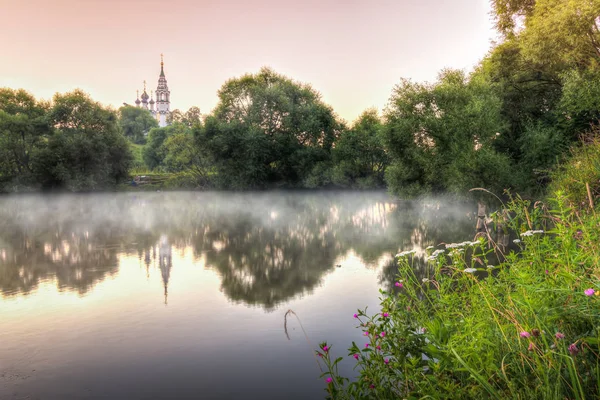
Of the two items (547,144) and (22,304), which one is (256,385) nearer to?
(22,304)

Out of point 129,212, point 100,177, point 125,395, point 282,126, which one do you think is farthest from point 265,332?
point 100,177

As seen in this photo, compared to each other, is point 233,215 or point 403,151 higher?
point 403,151

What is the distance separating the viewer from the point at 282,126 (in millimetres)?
68125

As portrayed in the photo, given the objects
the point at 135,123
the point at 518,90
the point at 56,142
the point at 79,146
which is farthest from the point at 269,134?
the point at 135,123

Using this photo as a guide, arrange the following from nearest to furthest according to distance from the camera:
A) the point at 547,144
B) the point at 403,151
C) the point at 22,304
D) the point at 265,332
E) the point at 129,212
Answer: the point at 265,332, the point at 22,304, the point at 547,144, the point at 403,151, the point at 129,212

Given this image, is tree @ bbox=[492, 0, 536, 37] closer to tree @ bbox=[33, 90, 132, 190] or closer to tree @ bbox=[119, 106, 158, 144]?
tree @ bbox=[33, 90, 132, 190]

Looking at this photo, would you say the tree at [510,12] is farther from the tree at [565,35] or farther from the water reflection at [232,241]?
the water reflection at [232,241]

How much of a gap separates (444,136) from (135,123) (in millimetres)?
157257

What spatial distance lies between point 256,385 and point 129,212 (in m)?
35.8

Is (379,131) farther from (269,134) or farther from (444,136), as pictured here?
(269,134)

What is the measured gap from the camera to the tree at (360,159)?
213 ft

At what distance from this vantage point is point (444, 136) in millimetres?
28766

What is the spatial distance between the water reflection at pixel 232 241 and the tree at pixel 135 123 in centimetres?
12927

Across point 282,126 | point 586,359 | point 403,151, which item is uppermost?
point 282,126
